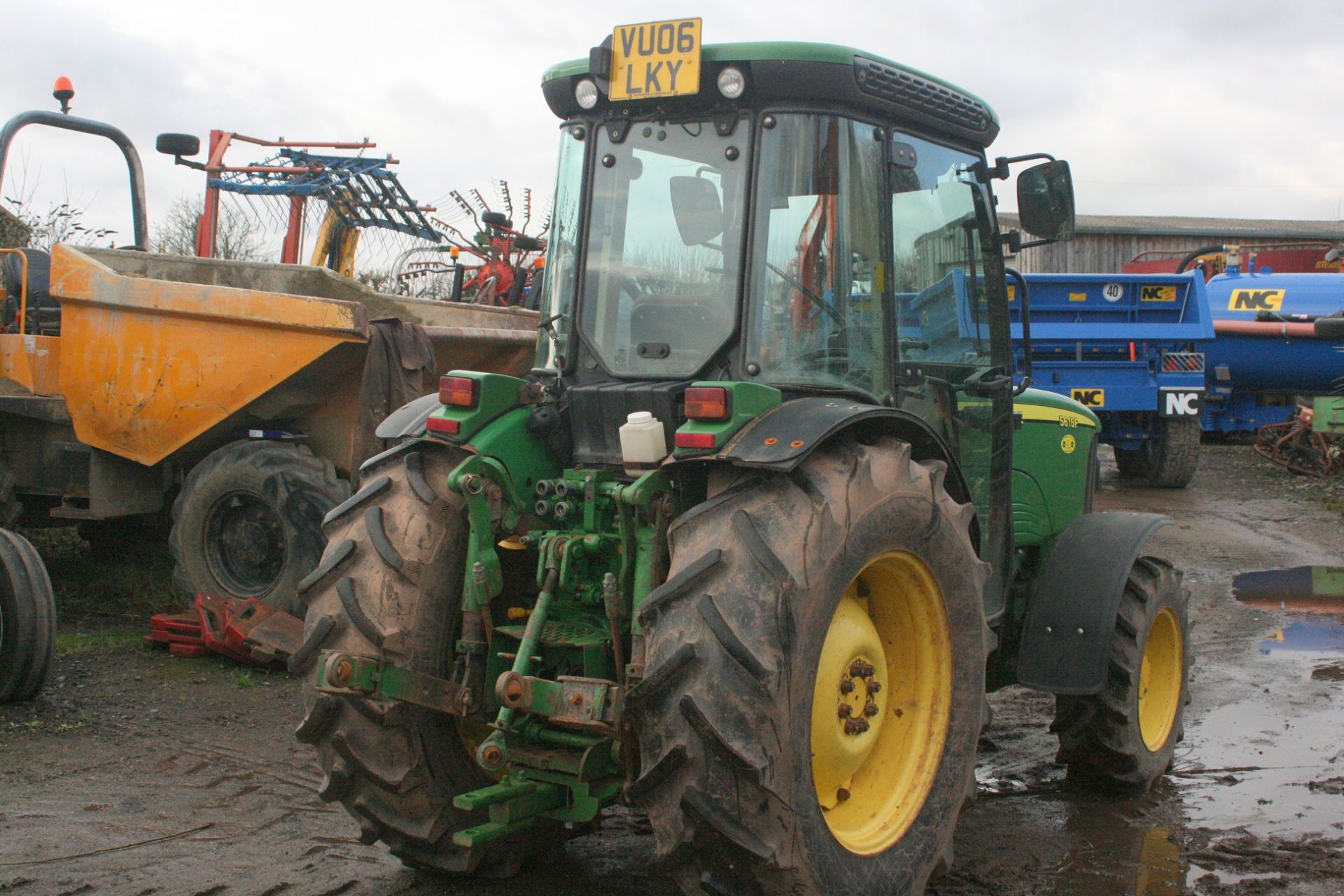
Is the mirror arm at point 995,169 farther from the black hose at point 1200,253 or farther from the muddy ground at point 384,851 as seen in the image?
the black hose at point 1200,253

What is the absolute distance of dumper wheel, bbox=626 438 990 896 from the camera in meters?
2.84

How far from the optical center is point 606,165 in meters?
3.83

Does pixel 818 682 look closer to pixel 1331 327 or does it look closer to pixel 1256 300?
pixel 1331 327

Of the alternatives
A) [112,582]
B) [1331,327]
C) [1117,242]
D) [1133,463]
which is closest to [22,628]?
[112,582]

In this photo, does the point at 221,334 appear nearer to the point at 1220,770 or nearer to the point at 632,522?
the point at 632,522

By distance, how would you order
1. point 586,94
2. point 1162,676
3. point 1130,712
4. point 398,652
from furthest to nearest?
1. point 1162,676
2. point 1130,712
3. point 586,94
4. point 398,652

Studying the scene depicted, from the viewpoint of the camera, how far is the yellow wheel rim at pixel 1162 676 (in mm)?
4930

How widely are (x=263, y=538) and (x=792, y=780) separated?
4.63 metres

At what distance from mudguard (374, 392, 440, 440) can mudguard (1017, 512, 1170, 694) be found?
2.18 m

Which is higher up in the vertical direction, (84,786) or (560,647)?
(560,647)

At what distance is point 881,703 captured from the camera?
3477 mm

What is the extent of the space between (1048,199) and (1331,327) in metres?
11.1

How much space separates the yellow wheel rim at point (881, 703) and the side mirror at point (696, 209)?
41.3 inches

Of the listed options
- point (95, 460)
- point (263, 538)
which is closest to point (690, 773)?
point (263, 538)
